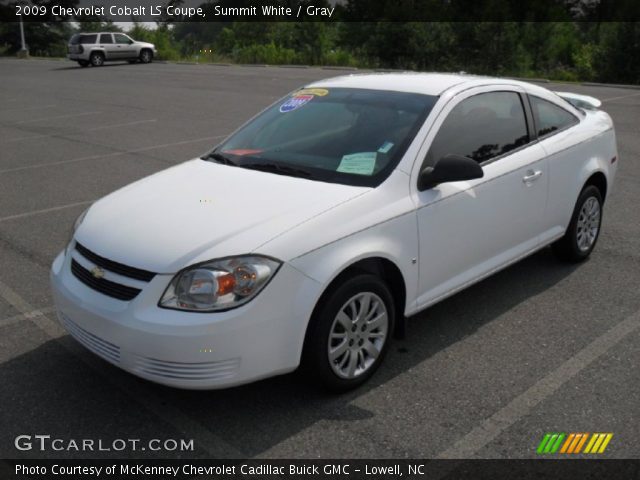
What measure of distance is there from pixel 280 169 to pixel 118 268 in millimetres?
1225

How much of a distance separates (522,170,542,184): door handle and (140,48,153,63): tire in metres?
36.5

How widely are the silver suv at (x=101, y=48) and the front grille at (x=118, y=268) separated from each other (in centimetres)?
3481

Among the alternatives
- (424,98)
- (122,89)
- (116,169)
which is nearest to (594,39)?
(122,89)

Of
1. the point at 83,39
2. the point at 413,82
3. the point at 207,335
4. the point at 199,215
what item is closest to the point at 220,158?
the point at 199,215

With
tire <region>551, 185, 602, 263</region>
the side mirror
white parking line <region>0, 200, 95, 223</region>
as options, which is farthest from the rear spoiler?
white parking line <region>0, 200, 95, 223</region>

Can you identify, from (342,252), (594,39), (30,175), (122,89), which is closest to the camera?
(342,252)

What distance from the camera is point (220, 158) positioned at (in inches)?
188

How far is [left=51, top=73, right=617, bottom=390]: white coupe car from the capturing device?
3377mm

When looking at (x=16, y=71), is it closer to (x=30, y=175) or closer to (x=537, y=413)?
(x=30, y=175)

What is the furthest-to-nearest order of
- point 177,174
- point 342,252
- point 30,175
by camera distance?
point 30,175, point 177,174, point 342,252

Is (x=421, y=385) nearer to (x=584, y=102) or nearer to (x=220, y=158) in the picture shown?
(x=220, y=158)

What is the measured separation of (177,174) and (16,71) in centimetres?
3398

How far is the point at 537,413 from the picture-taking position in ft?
12.0

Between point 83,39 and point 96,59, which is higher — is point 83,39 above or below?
above
